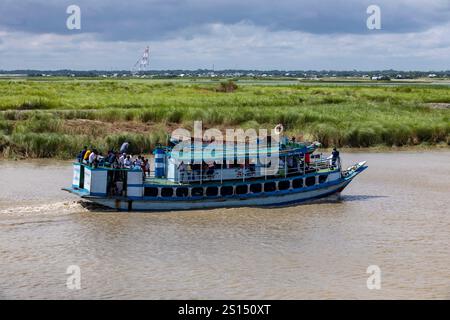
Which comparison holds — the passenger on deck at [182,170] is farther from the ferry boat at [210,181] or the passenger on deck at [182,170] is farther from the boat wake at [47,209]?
the boat wake at [47,209]

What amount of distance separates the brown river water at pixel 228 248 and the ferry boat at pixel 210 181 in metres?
0.59

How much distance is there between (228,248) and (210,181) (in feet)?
20.0

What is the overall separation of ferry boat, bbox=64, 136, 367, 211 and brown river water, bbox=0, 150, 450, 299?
595 mm

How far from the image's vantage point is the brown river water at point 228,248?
17547 millimetres

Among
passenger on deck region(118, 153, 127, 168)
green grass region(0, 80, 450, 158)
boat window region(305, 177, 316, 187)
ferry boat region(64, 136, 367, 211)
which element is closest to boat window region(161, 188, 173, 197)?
ferry boat region(64, 136, 367, 211)

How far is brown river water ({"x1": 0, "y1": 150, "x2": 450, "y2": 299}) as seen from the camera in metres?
17.5

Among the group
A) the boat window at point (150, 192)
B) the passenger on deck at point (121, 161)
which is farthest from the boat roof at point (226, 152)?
the passenger on deck at point (121, 161)

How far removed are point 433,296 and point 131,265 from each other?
8.07 metres

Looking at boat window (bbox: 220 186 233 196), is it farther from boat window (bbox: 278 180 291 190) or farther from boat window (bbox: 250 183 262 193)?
boat window (bbox: 278 180 291 190)

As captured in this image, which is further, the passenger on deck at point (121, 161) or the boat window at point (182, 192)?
the boat window at point (182, 192)

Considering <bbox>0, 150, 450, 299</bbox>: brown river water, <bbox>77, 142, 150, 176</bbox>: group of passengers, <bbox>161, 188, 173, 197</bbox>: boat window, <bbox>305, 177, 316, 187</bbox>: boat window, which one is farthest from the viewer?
<bbox>305, 177, 316, 187</bbox>: boat window

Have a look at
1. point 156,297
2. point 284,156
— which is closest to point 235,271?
point 156,297

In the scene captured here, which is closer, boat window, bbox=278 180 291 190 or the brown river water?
the brown river water

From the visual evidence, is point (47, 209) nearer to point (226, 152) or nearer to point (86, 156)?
point (86, 156)
